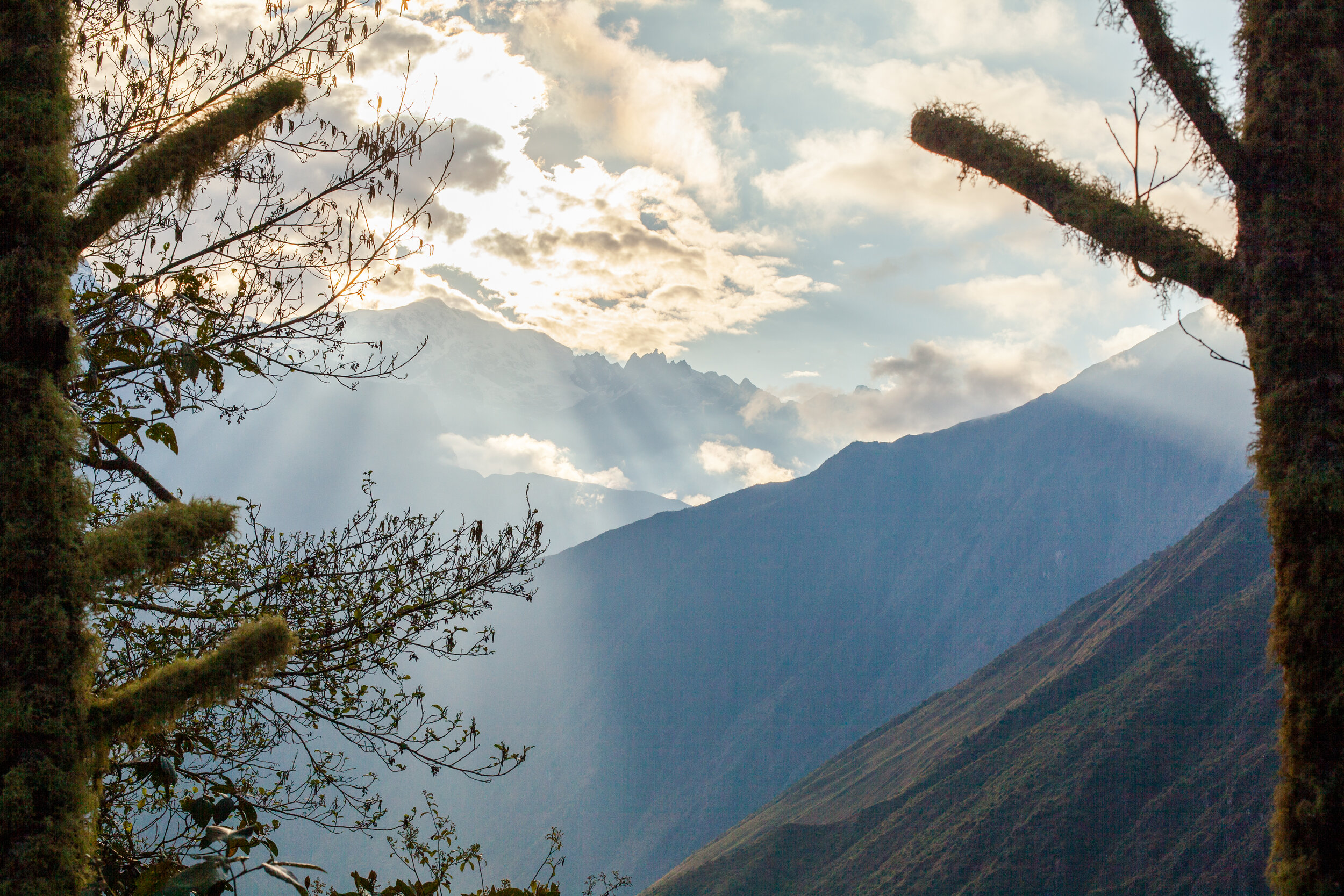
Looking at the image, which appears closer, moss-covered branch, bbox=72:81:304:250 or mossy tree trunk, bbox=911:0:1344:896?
moss-covered branch, bbox=72:81:304:250

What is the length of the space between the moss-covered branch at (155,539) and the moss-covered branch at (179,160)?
3.77 ft

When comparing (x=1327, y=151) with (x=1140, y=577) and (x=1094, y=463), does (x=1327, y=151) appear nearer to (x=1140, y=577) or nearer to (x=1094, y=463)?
(x=1140, y=577)

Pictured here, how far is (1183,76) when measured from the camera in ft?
16.5

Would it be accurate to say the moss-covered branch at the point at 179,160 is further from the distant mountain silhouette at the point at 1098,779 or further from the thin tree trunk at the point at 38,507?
the distant mountain silhouette at the point at 1098,779

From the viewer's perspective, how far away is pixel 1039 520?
18900 centimetres

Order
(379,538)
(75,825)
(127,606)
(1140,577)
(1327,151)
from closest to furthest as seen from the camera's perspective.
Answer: (75,825), (1327,151), (127,606), (379,538), (1140,577)

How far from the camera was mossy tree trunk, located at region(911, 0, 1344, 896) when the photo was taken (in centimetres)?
403

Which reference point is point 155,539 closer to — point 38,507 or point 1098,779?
point 38,507

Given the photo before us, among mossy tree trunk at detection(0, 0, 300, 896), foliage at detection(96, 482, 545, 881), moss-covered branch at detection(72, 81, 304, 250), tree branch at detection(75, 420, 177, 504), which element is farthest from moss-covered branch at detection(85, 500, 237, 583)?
foliage at detection(96, 482, 545, 881)

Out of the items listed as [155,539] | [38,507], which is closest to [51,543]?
[38,507]

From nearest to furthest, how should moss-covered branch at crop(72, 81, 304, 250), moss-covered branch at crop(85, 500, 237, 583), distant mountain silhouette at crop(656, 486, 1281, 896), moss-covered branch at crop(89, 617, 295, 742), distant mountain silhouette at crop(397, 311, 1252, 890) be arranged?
1. moss-covered branch at crop(89, 617, 295, 742)
2. moss-covered branch at crop(85, 500, 237, 583)
3. moss-covered branch at crop(72, 81, 304, 250)
4. distant mountain silhouette at crop(656, 486, 1281, 896)
5. distant mountain silhouette at crop(397, 311, 1252, 890)

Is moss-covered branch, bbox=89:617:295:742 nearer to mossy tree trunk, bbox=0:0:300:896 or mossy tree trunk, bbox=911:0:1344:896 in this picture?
mossy tree trunk, bbox=0:0:300:896

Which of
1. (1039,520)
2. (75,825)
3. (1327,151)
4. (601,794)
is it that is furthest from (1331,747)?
(1039,520)

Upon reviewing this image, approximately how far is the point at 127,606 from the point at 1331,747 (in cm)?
749
